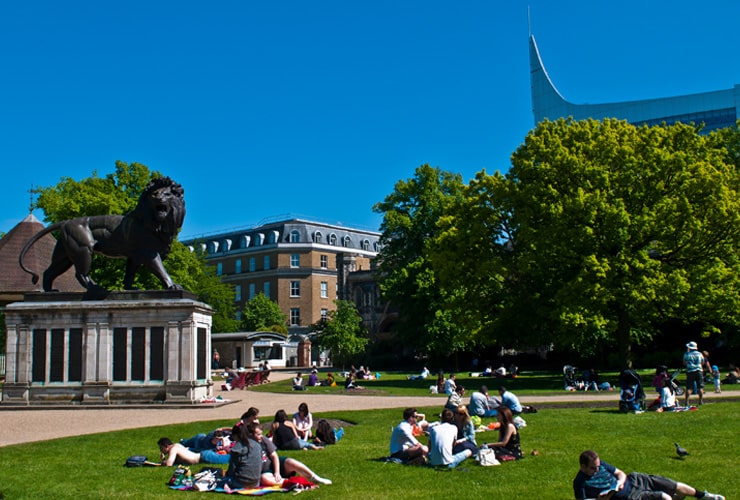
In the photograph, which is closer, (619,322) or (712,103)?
(619,322)

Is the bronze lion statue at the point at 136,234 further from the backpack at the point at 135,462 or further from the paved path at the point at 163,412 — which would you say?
the backpack at the point at 135,462

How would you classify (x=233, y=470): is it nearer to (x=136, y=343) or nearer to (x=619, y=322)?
(x=136, y=343)

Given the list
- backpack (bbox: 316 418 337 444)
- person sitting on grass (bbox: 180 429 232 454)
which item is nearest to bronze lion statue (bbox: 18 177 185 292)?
backpack (bbox: 316 418 337 444)

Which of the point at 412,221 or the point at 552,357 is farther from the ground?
the point at 412,221

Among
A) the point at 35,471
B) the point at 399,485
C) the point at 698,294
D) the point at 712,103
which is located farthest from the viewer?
the point at 712,103

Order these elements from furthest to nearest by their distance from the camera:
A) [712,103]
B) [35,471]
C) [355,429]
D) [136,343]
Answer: [712,103], [136,343], [355,429], [35,471]

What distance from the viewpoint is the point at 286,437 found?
1451 cm

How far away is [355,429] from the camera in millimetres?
17984

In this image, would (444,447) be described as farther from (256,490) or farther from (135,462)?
(135,462)

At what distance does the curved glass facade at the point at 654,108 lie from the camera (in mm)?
123250

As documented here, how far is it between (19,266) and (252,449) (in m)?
40.3

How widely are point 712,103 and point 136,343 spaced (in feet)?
397

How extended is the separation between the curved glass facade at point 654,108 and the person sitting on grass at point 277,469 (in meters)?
108

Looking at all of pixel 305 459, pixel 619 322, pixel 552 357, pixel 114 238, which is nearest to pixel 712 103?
pixel 552 357
